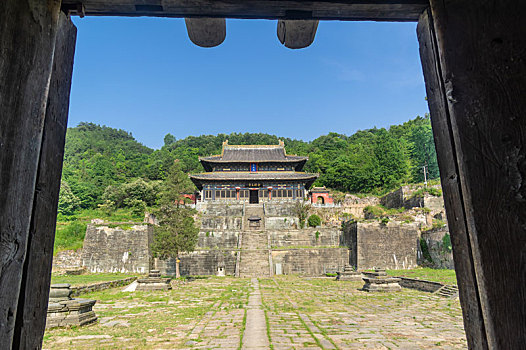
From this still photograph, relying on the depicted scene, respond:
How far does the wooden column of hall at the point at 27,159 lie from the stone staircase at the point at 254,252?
19154 millimetres

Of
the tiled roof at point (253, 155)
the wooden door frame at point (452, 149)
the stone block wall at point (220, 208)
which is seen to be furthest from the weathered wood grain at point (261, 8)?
the tiled roof at point (253, 155)

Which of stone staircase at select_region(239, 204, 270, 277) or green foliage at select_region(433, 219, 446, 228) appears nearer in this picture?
stone staircase at select_region(239, 204, 270, 277)

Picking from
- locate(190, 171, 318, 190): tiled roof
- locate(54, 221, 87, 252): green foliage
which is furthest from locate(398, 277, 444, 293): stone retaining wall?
locate(54, 221, 87, 252): green foliage

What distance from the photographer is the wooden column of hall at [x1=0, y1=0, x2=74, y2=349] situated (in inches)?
54.7

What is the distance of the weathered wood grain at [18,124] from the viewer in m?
1.37

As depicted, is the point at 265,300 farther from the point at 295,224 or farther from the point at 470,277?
the point at 295,224

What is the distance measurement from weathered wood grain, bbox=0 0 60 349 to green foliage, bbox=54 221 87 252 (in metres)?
24.9

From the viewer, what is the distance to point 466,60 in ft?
5.34

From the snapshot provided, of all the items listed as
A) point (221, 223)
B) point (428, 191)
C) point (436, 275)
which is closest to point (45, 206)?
point (436, 275)

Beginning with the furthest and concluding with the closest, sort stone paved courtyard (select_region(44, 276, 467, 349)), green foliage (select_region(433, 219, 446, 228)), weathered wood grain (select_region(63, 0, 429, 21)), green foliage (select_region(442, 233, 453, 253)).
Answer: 1. green foliage (select_region(433, 219, 446, 228))
2. green foliage (select_region(442, 233, 453, 253))
3. stone paved courtyard (select_region(44, 276, 467, 349))
4. weathered wood grain (select_region(63, 0, 429, 21))

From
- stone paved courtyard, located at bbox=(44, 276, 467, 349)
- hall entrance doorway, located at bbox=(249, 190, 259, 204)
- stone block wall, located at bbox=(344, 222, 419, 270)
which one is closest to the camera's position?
stone paved courtyard, located at bbox=(44, 276, 467, 349)

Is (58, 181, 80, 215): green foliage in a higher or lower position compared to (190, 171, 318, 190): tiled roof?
lower

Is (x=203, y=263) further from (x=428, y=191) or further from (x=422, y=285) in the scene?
(x=428, y=191)

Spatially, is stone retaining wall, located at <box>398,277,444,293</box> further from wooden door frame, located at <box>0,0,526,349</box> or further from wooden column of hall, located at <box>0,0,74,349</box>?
wooden column of hall, located at <box>0,0,74,349</box>
